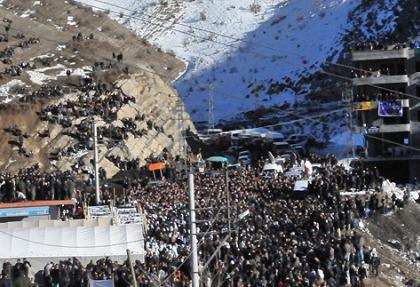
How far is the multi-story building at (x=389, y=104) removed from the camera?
A: 6153 centimetres

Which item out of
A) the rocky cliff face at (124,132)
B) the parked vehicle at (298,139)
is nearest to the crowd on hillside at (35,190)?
the rocky cliff face at (124,132)

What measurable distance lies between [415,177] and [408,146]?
2.49 meters

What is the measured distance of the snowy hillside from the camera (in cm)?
8662

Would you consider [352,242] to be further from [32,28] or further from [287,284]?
[32,28]

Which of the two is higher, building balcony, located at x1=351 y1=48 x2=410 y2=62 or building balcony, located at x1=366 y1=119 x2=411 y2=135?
building balcony, located at x1=351 y1=48 x2=410 y2=62

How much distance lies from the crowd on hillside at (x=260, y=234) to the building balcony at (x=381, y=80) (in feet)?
46.2

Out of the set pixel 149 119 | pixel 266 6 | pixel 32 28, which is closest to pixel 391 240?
pixel 149 119

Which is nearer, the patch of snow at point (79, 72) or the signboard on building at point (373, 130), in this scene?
the signboard on building at point (373, 130)

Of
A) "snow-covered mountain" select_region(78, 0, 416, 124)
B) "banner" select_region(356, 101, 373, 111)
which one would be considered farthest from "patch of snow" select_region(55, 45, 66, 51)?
"banner" select_region(356, 101, 373, 111)

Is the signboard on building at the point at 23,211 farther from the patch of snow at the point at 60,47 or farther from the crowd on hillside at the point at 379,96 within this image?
the patch of snow at the point at 60,47

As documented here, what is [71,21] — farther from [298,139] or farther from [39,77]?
[298,139]

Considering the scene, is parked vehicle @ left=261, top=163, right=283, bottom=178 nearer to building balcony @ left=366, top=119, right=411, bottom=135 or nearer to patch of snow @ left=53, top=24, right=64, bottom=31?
building balcony @ left=366, top=119, right=411, bottom=135

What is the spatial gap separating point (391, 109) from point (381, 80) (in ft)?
6.16

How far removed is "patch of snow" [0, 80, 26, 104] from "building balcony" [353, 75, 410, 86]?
68.8ft
